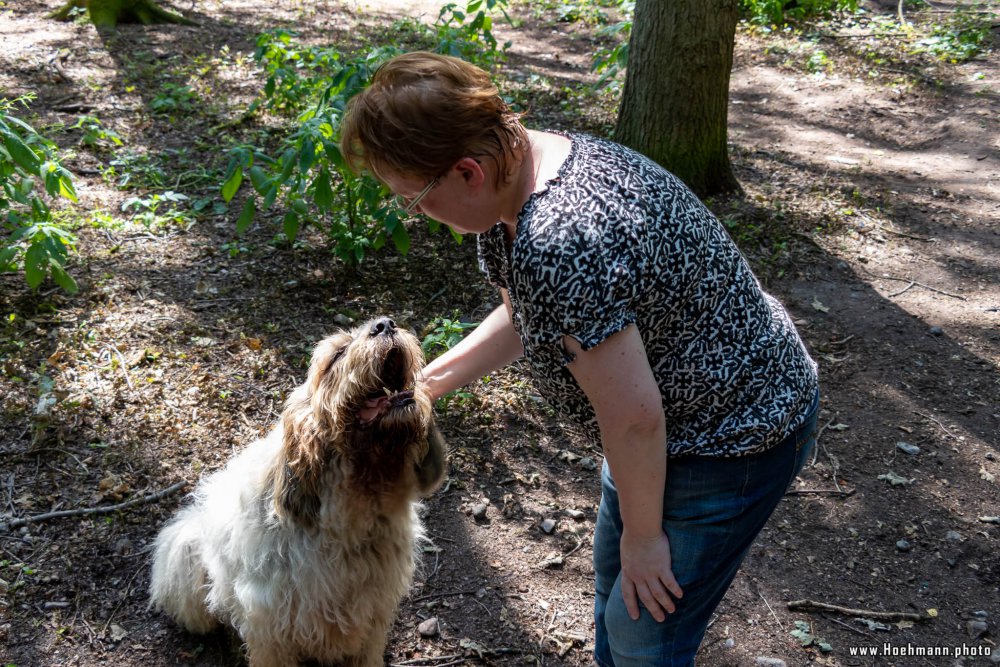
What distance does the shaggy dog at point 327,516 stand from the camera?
2623mm

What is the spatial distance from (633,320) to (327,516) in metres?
1.51

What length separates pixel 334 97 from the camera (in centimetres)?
462

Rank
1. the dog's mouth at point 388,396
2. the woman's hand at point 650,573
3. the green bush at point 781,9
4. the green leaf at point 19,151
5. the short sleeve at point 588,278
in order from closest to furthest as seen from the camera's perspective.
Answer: the short sleeve at point 588,278 < the woman's hand at point 650,573 < the dog's mouth at point 388,396 < the green leaf at point 19,151 < the green bush at point 781,9

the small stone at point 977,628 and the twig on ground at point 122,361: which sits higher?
the twig on ground at point 122,361

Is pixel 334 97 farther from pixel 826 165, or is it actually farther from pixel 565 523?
pixel 826 165

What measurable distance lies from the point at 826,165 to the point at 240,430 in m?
5.72

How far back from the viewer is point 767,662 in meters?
3.34

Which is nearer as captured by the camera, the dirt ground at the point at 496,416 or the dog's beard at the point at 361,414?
the dog's beard at the point at 361,414

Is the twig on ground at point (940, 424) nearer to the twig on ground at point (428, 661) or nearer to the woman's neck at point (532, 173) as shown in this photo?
the twig on ground at point (428, 661)

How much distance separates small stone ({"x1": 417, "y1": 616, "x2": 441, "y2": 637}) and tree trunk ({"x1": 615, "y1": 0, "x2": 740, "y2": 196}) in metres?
4.15

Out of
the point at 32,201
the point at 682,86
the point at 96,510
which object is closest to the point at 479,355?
the point at 96,510

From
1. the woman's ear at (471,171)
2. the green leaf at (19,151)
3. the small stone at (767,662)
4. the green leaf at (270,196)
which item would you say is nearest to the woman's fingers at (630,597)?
the woman's ear at (471,171)

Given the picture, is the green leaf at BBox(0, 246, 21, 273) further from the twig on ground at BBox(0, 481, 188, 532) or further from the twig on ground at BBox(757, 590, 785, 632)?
the twig on ground at BBox(757, 590, 785, 632)

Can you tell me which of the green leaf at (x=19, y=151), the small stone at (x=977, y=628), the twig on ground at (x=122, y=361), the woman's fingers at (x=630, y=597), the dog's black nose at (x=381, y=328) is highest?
the green leaf at (x=19, y=151)
